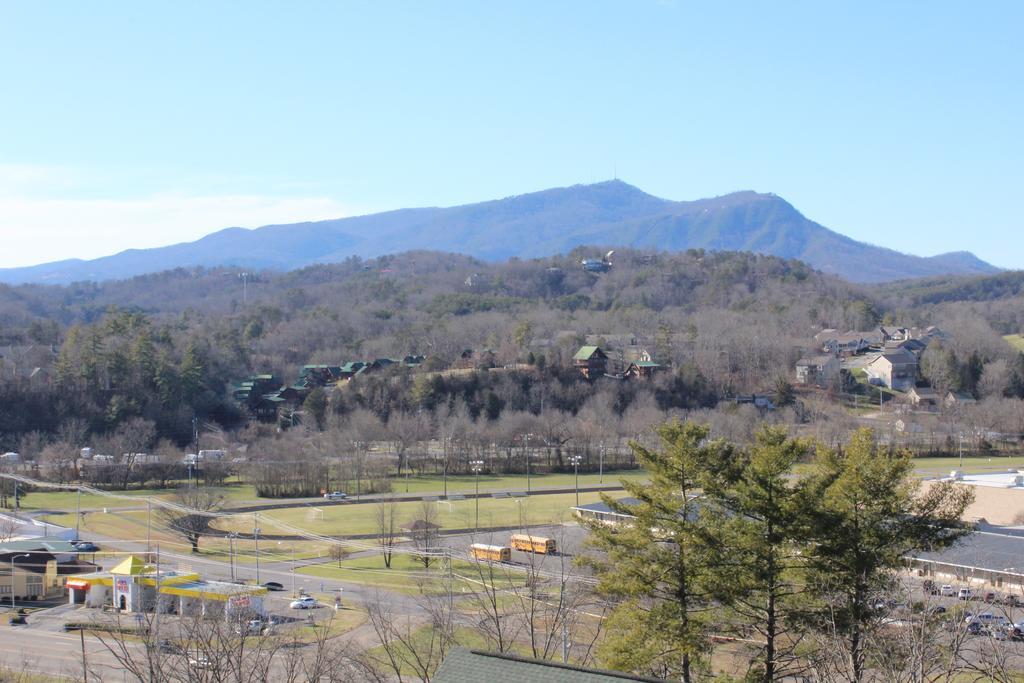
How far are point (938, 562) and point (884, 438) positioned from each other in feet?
94.7

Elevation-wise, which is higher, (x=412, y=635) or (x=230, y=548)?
(x=412, y=635)

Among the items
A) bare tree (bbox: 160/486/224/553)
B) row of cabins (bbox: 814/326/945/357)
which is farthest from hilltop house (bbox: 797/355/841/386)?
bare tree (bbox: 160/486/224/553)

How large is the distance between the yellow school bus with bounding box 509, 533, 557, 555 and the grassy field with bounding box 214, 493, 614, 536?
3.91m

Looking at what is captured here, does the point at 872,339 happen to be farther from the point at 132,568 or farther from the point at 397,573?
the point at 132,568

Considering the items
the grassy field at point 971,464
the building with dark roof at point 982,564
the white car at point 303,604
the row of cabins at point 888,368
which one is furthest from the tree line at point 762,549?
the row of cabins at point 888,368

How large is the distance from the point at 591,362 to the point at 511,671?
56.4 metres

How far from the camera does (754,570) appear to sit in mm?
12961

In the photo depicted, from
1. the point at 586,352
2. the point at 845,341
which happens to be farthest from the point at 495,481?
the point at 845,341

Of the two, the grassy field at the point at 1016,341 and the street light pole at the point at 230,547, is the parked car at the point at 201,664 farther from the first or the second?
the grassy field at the point at 1016,341

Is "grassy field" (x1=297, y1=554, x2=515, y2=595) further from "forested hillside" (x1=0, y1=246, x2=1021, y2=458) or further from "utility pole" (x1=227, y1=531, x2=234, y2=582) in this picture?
"forested hillside" (x1=0, y1=246, x2=1021, y2=458)

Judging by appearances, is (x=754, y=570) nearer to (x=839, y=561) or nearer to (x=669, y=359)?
(x=839, y=561)

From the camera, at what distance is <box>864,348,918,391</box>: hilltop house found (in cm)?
6625

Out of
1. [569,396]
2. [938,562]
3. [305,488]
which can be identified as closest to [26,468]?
[305,488]

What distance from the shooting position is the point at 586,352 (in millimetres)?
66875
